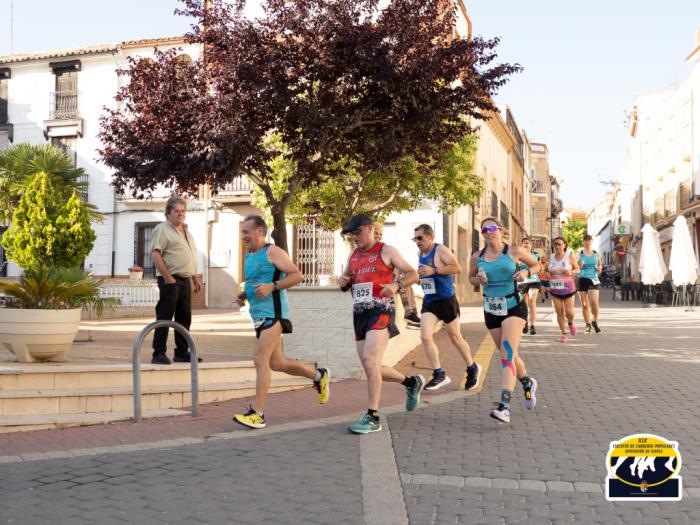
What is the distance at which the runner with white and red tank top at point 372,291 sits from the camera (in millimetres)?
6238

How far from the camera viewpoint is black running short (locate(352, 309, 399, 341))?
632cm

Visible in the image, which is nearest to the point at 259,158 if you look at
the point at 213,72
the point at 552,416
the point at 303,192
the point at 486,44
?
the point at 213,72

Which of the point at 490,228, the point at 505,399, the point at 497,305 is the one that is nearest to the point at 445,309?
the point at 497,305

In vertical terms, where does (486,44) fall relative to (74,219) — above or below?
above

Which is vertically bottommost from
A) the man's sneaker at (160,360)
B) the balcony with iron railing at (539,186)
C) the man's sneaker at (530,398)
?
the man's sneaker at (530,398)

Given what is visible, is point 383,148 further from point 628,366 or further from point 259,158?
point 628,366

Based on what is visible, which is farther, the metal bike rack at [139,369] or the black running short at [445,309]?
the black running short at [445,309]

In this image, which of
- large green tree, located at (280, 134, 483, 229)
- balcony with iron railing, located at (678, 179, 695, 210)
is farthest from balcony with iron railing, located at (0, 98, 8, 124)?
balcony with iron railing, located at (678, 179, 695, 210)

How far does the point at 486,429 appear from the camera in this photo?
6.32m

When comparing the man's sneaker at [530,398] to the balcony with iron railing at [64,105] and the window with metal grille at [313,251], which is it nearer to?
the window with metal grille at [313,251]

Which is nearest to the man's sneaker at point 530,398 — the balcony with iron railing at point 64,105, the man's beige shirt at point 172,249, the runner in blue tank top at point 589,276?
the man's beige shirt at point 172,249

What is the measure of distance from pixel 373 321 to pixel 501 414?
127cm

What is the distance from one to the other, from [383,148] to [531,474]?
6.82 meters

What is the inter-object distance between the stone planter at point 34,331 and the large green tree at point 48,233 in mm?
13866
